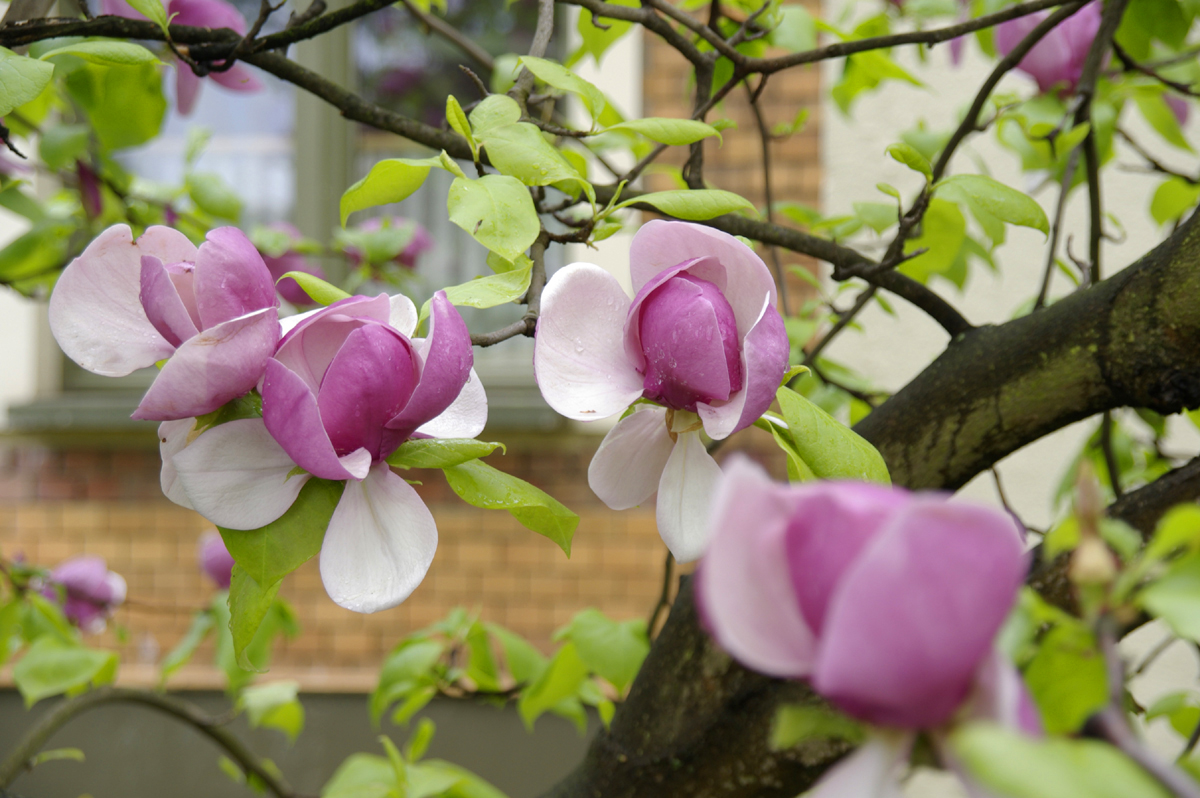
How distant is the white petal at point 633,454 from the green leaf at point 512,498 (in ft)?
0.06

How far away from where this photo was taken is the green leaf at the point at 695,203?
39 cm

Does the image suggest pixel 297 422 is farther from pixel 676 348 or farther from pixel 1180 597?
pixel 1180 597

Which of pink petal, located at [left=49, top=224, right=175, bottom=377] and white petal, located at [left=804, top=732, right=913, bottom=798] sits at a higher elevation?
pink petal, located at [left=49, top=224, right=175, bottom=377]

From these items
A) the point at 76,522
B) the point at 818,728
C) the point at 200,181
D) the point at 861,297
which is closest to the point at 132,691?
the point at 200,181

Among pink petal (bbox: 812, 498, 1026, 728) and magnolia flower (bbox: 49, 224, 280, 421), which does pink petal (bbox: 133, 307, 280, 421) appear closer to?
magnolia flower (bbox: 49, 224, 280, 421)

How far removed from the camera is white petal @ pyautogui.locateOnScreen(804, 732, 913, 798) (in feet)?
0.56

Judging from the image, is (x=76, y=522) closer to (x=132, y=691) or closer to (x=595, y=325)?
(x=132, y=691)

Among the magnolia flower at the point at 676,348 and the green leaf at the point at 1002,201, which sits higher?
the green leaf at the point at 1002,201

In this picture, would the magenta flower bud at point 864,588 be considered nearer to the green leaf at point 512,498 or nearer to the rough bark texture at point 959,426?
the green leaf at point 512,498

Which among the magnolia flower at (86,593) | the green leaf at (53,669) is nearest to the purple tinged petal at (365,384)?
the green leaf at (53,669)

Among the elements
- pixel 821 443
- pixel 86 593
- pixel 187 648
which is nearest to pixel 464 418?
pixel 821 443

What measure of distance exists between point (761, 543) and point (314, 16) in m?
0.50

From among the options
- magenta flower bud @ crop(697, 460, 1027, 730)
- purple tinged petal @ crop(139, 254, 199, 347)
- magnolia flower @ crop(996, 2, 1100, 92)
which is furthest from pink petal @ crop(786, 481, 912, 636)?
magnolia flower @ crop(996, 2, 1100, 92)

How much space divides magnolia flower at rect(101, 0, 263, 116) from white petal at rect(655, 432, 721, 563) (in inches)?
16.3
